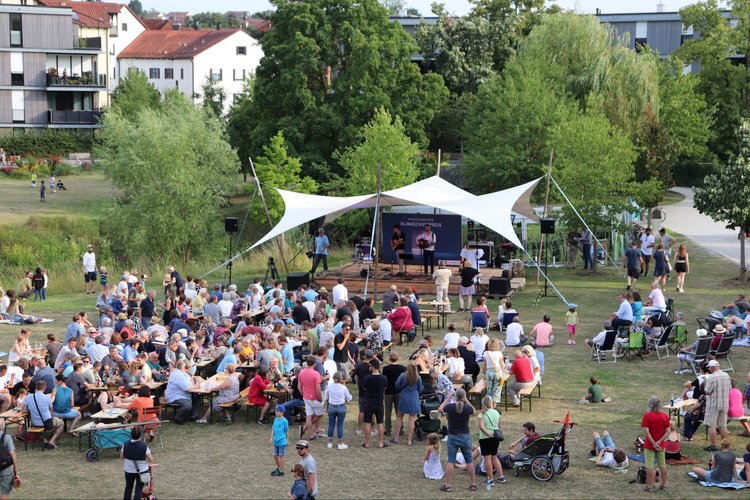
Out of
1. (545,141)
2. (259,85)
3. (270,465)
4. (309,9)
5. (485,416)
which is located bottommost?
(270,465)

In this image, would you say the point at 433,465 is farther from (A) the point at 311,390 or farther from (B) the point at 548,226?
(B) the point at 548,226

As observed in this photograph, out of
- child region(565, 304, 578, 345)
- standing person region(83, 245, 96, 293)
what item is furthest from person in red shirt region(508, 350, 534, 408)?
standing person region(83, 245, 96, 293)

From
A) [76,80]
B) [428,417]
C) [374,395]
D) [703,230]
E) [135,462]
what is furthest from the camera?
[76,80]

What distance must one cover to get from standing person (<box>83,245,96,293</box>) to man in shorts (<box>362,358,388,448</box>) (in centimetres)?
1543

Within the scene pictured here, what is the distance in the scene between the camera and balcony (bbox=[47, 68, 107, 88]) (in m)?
68.2

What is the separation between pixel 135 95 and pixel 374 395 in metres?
56.1

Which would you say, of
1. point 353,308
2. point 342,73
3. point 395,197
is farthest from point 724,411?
point 342,73

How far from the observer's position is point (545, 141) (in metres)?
40.0

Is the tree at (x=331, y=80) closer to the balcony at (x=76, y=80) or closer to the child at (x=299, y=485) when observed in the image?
the balcony at (x=76, y=80)

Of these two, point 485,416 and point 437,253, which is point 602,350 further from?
point 437,253

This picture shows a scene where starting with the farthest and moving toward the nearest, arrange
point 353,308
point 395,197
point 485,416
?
point 395,197, point 353,308, point 485,416

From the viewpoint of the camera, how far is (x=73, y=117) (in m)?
69.3

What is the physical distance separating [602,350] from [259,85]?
94.1 ft

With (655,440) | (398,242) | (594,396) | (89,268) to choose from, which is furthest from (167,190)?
(655,440)
